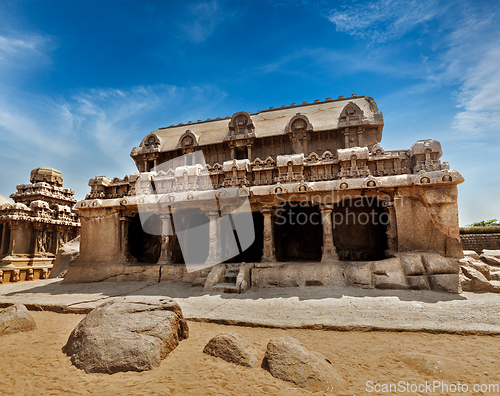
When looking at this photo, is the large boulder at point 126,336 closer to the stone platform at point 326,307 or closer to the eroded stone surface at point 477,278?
the stone platform at point 326,307

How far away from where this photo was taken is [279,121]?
1497 centimetres

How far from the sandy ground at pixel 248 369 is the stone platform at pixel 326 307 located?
0.31 metres

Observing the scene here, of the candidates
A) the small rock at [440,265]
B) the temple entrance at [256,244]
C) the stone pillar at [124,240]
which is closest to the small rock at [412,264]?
the small rock at [440,265]

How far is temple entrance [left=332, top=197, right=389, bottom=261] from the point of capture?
1209cm

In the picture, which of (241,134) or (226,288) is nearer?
(226,288)

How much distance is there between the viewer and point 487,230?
1941 centimetres

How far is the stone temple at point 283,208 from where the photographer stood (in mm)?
8703

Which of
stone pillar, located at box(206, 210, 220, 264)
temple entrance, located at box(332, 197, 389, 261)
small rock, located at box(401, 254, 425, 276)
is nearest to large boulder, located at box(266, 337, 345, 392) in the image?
small rock, located at box(401, 254, 425, 276)

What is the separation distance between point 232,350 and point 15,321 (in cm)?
452

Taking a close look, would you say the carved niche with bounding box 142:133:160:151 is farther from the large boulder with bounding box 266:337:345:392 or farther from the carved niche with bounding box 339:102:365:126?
the large boulder with bounding box 266:337:345:392

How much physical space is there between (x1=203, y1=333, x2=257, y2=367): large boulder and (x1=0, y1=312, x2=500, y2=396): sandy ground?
0.29 feet

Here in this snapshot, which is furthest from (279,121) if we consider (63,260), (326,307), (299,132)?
(63,260)

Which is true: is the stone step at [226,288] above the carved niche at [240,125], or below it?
below

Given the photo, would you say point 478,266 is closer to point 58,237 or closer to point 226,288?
point 226,288
